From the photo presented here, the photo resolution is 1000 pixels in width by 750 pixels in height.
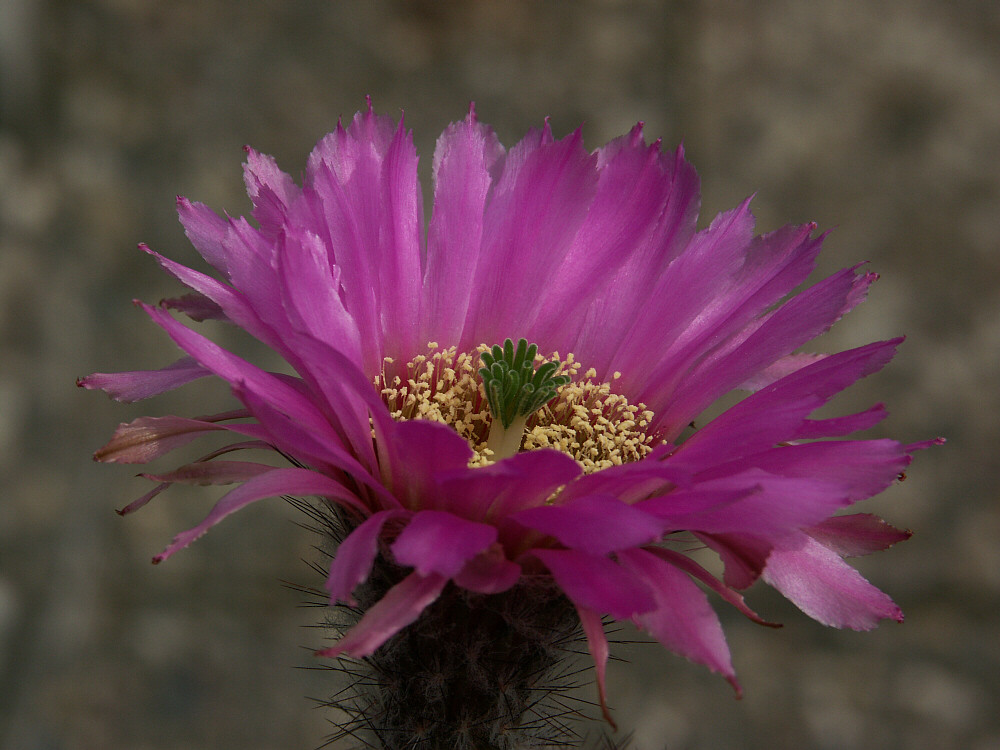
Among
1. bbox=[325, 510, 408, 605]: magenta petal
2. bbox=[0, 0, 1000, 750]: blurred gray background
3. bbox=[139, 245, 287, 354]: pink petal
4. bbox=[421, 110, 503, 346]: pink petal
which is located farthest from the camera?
bbox=[0, 0, 1000, 750]: blurred gray background

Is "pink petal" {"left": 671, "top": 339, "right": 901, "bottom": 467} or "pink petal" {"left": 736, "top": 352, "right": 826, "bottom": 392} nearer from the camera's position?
"pink petal" {"left": 671, "top": 339, "right": 901, "bottom": 467}

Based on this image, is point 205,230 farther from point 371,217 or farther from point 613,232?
point 613,232

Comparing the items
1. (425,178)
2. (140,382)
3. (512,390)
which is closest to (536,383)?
(512,390)

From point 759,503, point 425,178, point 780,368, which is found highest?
point 425,178

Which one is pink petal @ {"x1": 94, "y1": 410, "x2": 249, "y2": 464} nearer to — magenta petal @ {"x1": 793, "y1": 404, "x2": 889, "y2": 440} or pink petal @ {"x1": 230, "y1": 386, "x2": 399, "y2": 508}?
pink petal @ {"x1": 230, "y1": 386, "x2": 399, "y2": 508}

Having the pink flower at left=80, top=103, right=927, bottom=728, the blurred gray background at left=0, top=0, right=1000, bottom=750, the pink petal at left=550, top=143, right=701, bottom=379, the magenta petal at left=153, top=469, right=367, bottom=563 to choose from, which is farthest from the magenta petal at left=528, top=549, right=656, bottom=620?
the blurred gray background at left=0, top=0, right=1000, bottom=750

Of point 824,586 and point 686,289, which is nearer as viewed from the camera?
point 824,586

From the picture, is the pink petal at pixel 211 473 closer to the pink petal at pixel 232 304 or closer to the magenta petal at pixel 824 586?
the pink petal at pixel 232 304

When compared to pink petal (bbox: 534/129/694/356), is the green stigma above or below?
below
